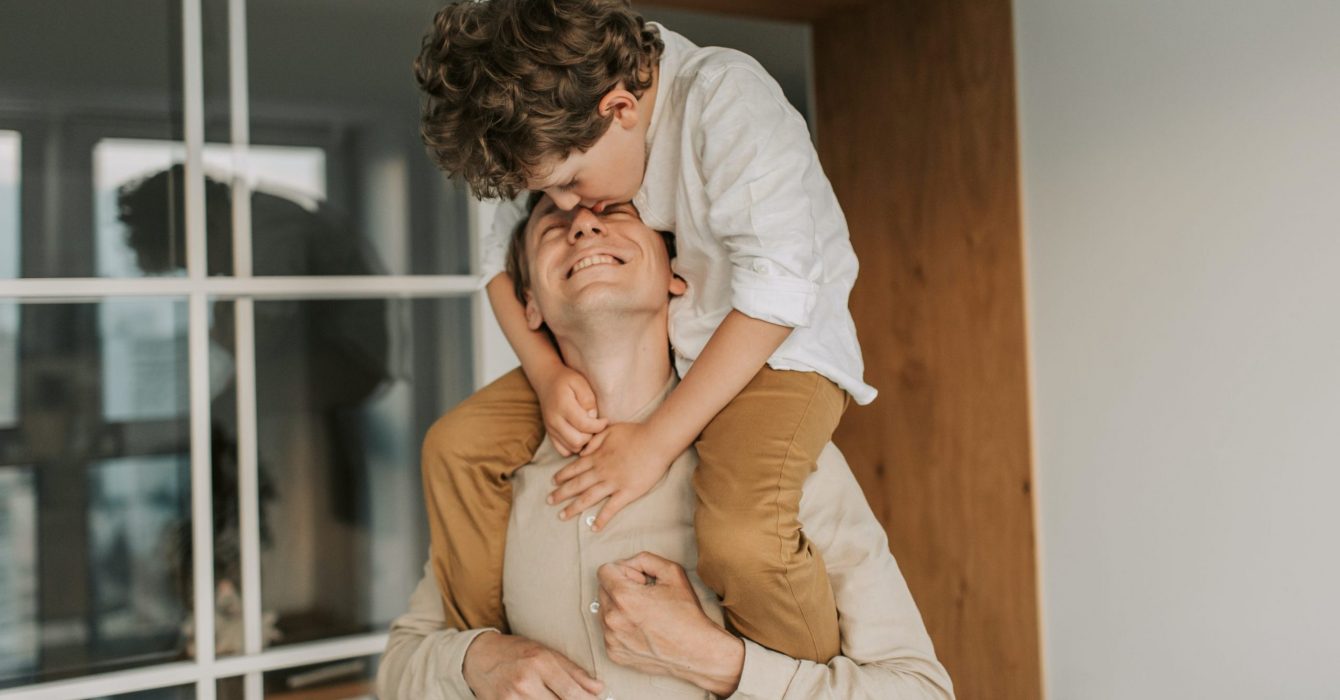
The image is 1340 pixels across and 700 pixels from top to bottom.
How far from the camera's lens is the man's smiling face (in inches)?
60.4

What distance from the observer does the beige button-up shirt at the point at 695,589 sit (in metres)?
1.44

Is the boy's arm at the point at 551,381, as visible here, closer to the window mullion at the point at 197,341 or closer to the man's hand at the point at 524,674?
the man's hand at the point at 524,674

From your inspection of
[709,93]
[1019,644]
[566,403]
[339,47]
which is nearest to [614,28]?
[709,93]

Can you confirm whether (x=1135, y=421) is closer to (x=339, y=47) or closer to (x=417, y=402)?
(x=417, y=402)

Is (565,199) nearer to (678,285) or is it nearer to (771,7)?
(678,285)

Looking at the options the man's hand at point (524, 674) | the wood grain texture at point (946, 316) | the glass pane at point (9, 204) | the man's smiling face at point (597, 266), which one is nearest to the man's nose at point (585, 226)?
the man's smiling face at point (597, 266)

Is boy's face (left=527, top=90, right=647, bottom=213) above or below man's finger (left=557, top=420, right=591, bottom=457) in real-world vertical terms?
above

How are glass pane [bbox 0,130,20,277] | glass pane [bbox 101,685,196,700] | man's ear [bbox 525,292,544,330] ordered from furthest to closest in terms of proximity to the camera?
glass pane [bbox 101,685,196,700], glass pane [bbox 0,130,20,277], man's ear [bbox 525,292,544,330]

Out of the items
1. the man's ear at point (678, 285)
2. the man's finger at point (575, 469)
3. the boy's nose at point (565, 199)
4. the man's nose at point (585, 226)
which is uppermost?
the boy's nose at point (565, 199)

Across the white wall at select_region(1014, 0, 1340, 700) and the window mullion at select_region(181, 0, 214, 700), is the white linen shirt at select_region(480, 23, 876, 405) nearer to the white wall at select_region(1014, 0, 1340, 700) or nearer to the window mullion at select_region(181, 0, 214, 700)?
the white wall at select_region(1014, 0, 1340, 700)

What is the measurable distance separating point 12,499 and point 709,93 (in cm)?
155

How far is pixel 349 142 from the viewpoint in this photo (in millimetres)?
2354

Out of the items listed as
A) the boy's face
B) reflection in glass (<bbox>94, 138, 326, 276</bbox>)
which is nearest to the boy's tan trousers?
the boy's face

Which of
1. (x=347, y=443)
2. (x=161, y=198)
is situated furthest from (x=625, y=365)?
(x=161, y=198)
